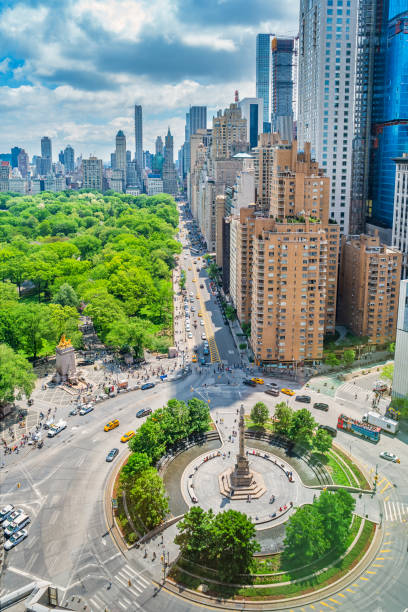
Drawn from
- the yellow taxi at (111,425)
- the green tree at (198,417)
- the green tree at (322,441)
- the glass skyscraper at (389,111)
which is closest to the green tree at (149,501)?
the green tree at (198,417)

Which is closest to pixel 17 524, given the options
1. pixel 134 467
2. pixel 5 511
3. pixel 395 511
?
pixel 5 511

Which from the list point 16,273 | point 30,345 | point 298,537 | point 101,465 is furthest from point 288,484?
point 16,273

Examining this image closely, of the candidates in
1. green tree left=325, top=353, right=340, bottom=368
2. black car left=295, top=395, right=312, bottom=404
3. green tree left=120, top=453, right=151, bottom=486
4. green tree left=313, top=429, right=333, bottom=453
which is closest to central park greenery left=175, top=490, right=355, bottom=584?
green tree left=120, top=453, right=151, bottom=486

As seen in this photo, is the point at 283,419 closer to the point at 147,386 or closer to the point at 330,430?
the point at 330,430

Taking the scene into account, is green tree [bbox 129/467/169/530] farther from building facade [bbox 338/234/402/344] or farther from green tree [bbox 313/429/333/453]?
building facade [bbox 338/234/402/344]

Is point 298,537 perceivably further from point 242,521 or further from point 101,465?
point 101,465

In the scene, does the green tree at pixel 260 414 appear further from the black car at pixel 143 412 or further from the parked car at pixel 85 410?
the parked car at pixel 85 410
